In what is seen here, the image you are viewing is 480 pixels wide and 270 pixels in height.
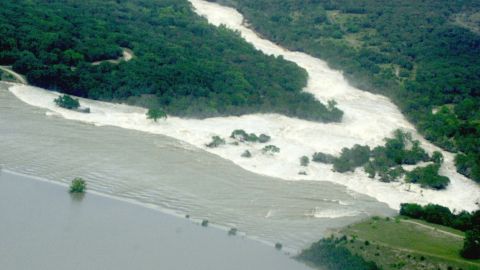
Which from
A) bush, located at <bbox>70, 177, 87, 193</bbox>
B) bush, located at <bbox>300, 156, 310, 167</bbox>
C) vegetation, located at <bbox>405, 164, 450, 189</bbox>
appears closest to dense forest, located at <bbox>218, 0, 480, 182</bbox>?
vegetation, located at <bbox>405, 164, 450, 189</bbox>

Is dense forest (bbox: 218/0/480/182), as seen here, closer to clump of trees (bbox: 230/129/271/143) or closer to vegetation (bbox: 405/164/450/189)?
vegetation (bbox: 405/164/450/189)

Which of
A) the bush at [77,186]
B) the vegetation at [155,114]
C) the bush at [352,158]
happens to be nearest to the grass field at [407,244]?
the bush at [352,158]

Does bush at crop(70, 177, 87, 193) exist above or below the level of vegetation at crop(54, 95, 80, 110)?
below

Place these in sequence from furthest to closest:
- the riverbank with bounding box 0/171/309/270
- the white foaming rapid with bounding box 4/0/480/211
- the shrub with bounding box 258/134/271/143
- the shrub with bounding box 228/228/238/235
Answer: the shrub with bounding box 258/134/271/143 < the white foaming rapid with bounding box 4/0/480/211 < the shrub with bounding box 228/228/238/235 < the riverbank with bounding box 0/171/309/270

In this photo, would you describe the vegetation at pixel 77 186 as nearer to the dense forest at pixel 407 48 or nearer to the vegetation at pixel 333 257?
the vegetation at pixel 333 257

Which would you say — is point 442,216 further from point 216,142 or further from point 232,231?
point 216,142

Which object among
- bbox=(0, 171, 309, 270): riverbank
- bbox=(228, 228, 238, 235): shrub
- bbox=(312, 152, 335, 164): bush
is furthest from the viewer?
bbox=(312, 152, 335, 164): bush

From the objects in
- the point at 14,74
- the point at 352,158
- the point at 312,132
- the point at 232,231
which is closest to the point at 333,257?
the point at 232,231
